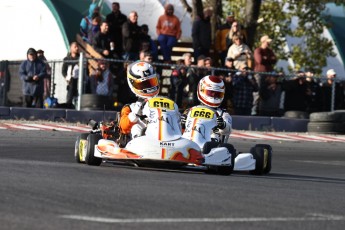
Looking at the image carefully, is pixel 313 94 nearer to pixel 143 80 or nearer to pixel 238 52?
pixel 238 52

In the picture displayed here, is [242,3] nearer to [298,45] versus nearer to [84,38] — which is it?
[298,45]

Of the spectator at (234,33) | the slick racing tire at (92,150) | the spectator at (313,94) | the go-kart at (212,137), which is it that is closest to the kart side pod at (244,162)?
the go-kart at (212,137)

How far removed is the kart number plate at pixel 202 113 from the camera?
11836 millimetres

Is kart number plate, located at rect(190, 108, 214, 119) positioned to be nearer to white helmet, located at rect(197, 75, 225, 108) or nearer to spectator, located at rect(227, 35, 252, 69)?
white helmet, located at rect(197, 75, 225, 108)

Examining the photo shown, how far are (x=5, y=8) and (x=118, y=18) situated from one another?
550cm

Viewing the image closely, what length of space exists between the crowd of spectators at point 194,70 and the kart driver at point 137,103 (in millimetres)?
7578

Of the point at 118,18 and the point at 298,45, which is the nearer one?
the point at 118,18

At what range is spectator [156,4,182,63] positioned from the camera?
843 inches

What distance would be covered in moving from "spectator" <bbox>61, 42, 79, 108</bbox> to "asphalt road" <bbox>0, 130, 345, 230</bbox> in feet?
24.7

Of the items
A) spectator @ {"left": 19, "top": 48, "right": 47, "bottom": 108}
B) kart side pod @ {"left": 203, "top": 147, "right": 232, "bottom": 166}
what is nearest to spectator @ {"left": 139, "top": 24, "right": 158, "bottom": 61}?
spectator @ {"left": 19, "top": 48, "right": 47, "bottom": 108}

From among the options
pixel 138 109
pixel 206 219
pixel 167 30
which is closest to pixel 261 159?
pixel 138 109

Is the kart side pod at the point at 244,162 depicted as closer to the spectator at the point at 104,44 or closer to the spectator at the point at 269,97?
the spectator at the point at 269,97

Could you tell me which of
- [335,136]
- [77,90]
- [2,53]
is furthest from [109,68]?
[2,53]

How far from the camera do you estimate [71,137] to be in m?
17.0
